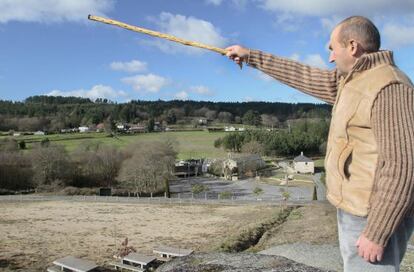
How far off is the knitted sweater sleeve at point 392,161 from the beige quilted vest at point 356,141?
52 mm

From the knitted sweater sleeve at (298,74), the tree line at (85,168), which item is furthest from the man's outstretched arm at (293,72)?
the tree line at (85,168)

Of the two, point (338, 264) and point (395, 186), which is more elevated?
point (395, 186)

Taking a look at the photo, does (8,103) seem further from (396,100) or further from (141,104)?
(396,100)

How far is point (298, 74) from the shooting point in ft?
9.09

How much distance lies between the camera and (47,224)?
27609mm

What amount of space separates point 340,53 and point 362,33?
0.44ft

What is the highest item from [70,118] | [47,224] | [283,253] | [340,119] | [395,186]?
[70,118]

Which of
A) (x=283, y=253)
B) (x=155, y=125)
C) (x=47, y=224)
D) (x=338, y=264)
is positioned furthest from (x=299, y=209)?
(x=155, y=125)

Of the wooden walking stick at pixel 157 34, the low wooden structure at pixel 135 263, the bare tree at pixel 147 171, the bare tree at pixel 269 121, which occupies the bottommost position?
the low wooden structure at pixel 135 263

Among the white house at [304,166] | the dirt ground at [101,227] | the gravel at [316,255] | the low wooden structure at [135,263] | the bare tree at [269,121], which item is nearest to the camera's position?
the gravel at [316,255]

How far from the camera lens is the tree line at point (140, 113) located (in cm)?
10088

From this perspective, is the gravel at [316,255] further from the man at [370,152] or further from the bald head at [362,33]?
the bald head at [362,33]

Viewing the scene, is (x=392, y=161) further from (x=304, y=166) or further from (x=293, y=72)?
(x=304, y=166)

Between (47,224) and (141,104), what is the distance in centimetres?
11557
